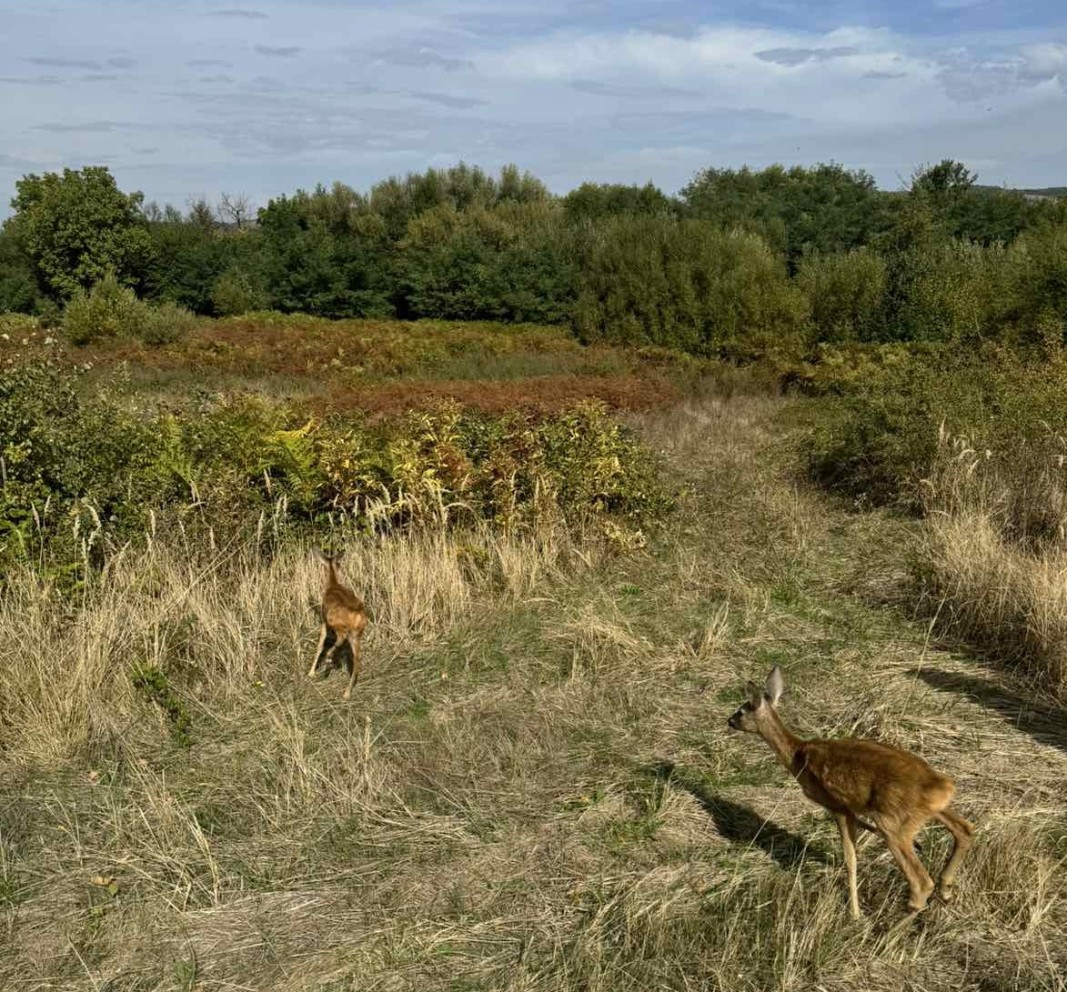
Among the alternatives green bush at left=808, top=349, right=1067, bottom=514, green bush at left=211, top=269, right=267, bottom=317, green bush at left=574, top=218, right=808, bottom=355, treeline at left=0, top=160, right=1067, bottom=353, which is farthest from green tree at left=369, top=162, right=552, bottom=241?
green bush at left=808, top=349, right=1067, bottom=514

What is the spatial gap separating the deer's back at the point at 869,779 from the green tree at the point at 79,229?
43.6m

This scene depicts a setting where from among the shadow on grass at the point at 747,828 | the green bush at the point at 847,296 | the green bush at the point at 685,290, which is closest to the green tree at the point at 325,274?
the green bush at the point at 685,290

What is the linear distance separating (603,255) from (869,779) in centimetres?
2369

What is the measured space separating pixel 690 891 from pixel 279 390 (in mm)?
15785

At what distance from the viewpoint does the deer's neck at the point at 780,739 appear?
3229 millimetres

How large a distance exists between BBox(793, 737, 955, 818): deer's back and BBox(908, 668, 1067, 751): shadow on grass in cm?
177

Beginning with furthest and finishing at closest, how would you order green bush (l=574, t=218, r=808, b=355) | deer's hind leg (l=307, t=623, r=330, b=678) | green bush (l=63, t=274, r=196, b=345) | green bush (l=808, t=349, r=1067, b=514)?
green bush (l=63, t=274, r=196, b=345), green bush (l=574, t=218, r=808, b=355), green bush (l=808, t=349, r=1067, b=514), deer's hind leg (l=307, t=623, r=330, b=678)

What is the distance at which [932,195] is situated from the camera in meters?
31.2

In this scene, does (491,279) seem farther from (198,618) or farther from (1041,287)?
(198,618)

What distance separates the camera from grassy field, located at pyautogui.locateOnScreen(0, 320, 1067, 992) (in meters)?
2.97

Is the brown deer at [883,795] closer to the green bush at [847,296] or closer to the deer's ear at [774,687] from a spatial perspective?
the deer's ear at [774,687]

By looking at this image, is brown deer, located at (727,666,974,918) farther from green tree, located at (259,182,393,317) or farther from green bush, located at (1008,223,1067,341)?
green tree, located at (259,182,393,317)

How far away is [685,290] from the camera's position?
22703 millimetres

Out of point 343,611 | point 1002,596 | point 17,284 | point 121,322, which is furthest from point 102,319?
point 1002,596
